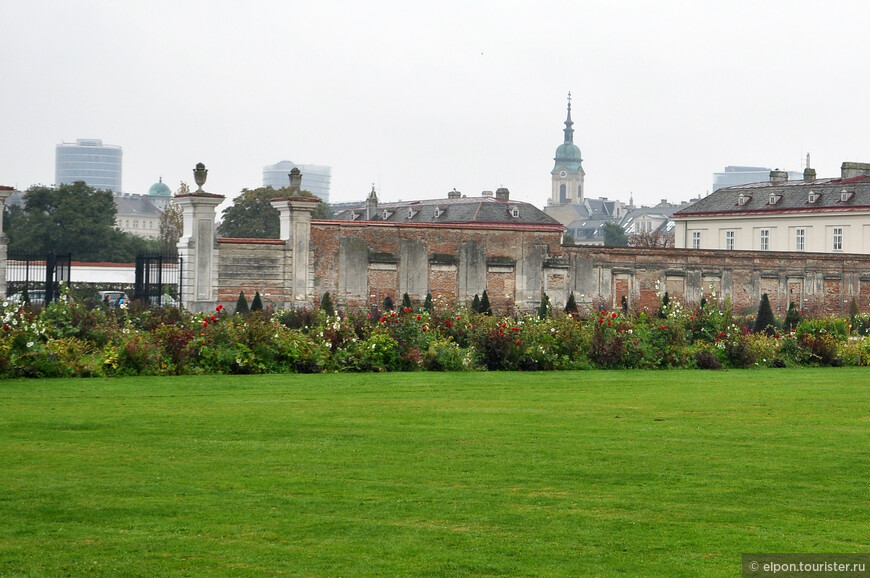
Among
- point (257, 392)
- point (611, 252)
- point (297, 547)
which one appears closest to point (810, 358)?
point (257, 392)

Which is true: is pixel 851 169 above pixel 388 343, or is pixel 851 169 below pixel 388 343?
above

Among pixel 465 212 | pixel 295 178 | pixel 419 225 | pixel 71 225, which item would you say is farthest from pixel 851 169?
pixel 71 225

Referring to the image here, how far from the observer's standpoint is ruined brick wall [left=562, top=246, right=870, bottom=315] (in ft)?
139

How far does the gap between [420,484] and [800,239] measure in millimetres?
55312

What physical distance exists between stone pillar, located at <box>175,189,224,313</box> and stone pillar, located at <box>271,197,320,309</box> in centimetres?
254

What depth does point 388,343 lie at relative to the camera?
19.6m

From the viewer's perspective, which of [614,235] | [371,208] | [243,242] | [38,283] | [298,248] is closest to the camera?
[38,283]

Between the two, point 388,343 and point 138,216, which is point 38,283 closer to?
point 388,343

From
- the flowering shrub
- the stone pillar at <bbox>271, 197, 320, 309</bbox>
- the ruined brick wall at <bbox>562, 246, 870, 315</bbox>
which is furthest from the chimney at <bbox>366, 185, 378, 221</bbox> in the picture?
the flowering shrub

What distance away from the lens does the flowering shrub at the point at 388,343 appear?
58.6ft

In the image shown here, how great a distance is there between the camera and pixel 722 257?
44594mm

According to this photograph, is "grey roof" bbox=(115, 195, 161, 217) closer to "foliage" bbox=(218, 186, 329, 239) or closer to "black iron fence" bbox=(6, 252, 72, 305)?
"foliage" bbox=(218, 186, 329, 239)

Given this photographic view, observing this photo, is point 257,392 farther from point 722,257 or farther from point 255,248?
point 722,257

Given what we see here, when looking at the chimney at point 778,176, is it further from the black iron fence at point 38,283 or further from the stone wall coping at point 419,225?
the black iron fence at point 38,283
